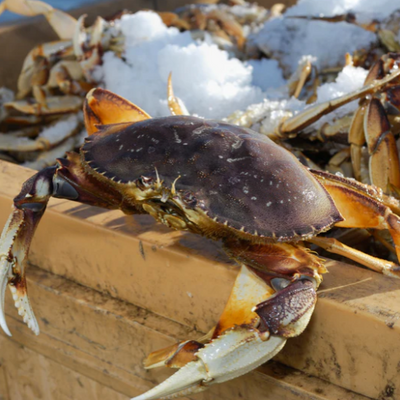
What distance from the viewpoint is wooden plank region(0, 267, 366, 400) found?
4.15 feet

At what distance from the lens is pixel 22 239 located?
52.3 inches

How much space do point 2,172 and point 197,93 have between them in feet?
2.62

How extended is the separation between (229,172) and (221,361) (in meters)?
0.38

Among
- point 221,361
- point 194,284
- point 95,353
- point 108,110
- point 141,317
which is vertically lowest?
point 95,353

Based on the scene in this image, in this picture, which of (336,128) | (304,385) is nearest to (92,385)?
(304,385)

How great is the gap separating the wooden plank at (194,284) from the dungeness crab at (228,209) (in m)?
0.07

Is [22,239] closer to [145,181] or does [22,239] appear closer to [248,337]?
[145,181]

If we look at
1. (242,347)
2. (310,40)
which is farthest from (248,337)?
(310,40)

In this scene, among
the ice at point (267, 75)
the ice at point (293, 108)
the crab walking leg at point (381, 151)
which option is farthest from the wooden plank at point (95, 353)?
the ice at point (267, 75)

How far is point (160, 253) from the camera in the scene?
1360 mm

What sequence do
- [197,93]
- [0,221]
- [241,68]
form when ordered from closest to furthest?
1. [0,221]
2. [197,93]
3. [241,68]

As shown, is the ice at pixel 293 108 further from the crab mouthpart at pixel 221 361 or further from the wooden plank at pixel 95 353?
the crab mouthpart at pixel 221 361

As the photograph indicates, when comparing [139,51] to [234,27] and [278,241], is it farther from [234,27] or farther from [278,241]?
[278,241]

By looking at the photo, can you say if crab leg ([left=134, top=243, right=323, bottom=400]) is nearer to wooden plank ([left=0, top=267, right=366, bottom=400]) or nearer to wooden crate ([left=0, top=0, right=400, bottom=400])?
wooden crate ([left=0, top=0, right=400, bottom=400])
